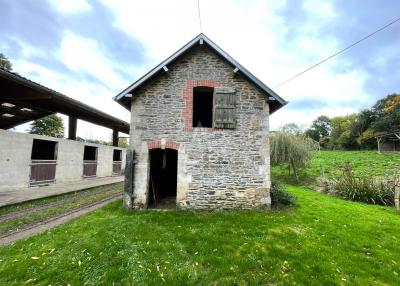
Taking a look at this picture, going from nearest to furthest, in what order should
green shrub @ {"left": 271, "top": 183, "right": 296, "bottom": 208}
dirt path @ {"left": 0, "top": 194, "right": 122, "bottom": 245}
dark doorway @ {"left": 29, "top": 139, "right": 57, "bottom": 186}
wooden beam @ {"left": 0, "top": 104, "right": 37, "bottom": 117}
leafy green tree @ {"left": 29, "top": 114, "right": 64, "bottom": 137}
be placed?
dirt path @ {"left": 0, "top": 194, "right": 122, "bottom": 245}, green shrub @ {"left": 271, "top": 183, "right": 296, "bottom": 208}, dark doorway @ {"left": 29, "top": 139, "right": 57, "bottom": 186}, wooden beam @ {"left": 0, "top": 104, "right": 37, "bottom": 117}, leafy green tree @ {"left": 29, "top": 114, "right": 64, "bottom": 137}

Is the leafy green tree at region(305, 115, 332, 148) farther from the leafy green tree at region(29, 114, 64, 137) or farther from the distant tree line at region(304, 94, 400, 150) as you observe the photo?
the leafy green tree at region(29, 114, 64, 137)

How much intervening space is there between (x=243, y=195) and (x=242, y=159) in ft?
3.94

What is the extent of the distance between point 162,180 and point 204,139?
416cm

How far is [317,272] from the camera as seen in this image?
393 cm

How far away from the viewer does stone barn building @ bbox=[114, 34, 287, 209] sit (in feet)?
24.6

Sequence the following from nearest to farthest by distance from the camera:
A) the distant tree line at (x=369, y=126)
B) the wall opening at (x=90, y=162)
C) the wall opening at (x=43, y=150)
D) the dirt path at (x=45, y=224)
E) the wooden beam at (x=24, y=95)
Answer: the dirt path at (x=45, y=224) < the wooden beam at (x=24, y=95) < the wall opening at (x=43, y=150) < the wall opening at (x=90, y=162) < the distant tree line at (x=369, y=126)

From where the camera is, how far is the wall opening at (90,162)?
15.4 meters

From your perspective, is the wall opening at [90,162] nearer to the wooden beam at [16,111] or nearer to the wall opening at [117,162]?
the wall opening at [117,162]

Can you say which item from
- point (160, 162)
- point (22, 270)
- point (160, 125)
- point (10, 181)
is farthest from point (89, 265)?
point (10, 181)

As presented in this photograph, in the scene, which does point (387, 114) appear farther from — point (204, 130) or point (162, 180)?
point (204, 130)

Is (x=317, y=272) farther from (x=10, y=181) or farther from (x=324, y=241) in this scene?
(x=10, y=181)

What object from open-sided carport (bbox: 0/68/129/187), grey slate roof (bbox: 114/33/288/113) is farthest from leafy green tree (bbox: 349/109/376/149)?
open-sided carport (bbox: 0/68/129/187)

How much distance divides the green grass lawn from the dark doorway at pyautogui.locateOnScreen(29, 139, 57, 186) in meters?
6.44

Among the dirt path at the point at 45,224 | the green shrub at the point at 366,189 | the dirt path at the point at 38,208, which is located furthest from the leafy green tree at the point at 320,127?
the dirt path at the point at 45,224
